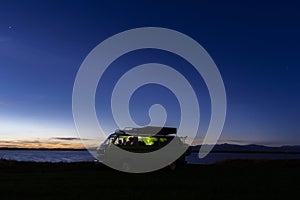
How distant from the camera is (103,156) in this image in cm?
2798

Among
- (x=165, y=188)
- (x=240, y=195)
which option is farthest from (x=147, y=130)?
(x=240, y=195)

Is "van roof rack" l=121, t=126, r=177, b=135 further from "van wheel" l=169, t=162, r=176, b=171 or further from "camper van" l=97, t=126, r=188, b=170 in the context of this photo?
"van wheel" l=169, t=162, r=176, b=171

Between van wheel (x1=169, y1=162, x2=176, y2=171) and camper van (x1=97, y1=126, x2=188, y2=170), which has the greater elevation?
camper van (x1=97, y1=126, x2=188, y2=170)

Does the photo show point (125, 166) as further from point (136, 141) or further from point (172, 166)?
point (172, 166)

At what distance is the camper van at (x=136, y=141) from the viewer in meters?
27.9

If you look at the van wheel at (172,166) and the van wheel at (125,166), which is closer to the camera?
the van wheel at (125,166)

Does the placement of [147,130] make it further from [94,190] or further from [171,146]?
[94,190]

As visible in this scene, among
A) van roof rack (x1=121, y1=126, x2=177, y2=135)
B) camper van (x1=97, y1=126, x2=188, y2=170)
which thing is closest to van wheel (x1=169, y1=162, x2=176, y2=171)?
camper van (x1=97, y1=126, x2=188, y2=170)

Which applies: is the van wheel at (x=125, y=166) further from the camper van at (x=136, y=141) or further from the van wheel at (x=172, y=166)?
the van wheel at (x=172, y=166)

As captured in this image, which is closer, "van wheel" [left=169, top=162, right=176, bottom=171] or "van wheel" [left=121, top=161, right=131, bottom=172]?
"van wheel" [left=121, top=161, right=131, bottom=172]

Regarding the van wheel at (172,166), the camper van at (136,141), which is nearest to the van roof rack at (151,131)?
the camper van at (136,141)

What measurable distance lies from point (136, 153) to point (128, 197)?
13.6 metres

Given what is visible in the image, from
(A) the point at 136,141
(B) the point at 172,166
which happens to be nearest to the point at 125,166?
(A) the point at 136,141

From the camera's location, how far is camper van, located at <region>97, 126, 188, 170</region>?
27.9 m
